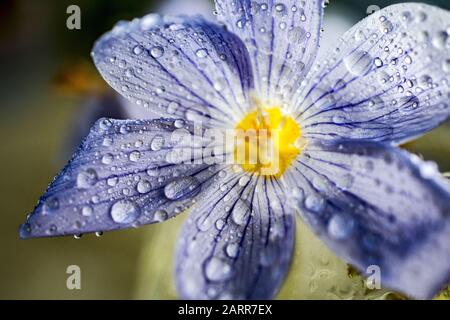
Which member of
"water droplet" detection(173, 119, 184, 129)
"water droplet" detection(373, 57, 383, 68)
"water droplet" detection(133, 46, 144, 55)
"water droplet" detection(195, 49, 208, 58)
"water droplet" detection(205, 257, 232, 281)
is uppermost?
"water droplet" detection(133, 46, 144, 55)

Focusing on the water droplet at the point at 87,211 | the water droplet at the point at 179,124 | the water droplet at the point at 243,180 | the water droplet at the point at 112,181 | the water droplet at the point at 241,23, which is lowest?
the water droplet at the point at 87,211

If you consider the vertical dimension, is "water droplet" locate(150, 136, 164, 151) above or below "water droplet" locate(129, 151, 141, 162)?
above

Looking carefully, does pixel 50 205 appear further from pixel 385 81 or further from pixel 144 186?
pixel 385 81

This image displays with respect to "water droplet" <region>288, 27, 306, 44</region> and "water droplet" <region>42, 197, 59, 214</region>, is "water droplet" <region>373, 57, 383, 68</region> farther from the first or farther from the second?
"water droplet" <region>42, 197, 59, 214</region>

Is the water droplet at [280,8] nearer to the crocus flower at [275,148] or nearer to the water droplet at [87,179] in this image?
the crocus flower at [275,148]

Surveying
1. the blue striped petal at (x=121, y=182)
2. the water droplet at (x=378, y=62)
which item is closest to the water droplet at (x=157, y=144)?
the blue striped petal at (x=121, y=182)

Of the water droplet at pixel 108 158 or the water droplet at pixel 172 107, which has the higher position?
the water droplet at pixel 172 107

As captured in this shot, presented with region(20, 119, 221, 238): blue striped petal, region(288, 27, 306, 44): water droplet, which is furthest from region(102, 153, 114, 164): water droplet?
region(288, 27, 306, 44): water droplet
